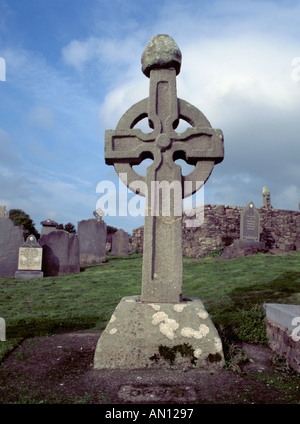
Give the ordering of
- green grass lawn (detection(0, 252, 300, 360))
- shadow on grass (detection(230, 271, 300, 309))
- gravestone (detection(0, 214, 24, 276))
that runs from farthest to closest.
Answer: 1. gravestone (detection(0, 214, 24, 276))
2. shadow on grass (detection(230, 271, 300, 309))
3. green grass lawn (detection(0, 252, 300, 360))

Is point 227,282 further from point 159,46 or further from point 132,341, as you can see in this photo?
point 159,46

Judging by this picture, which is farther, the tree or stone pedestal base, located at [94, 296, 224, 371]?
the tree

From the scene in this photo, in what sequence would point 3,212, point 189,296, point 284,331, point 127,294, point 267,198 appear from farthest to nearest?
point 267,198, point 3,212, point 127,294, point 189,296, point 284,331

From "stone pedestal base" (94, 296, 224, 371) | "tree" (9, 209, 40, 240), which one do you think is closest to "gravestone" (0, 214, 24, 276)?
"stone pedestal base" (94, 296, 224, 371)

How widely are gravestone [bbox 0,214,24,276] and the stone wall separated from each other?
8.92 m

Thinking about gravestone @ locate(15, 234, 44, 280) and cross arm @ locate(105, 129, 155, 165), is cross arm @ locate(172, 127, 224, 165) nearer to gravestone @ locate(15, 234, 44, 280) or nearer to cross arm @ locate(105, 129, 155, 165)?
cross arm @ locate(105, 129, 155, 165)

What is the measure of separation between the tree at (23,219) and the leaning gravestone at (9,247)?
1882cm

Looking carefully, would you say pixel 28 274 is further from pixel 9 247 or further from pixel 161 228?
pixel 161 228

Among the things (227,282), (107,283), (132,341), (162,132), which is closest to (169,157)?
(162,132)

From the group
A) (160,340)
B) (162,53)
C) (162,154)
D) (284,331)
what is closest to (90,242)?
(162,154)

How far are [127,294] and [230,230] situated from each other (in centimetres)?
1047

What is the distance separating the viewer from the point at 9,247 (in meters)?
11.9

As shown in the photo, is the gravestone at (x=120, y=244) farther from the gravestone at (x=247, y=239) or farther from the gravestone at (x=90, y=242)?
the gravestone at (x=247, y=239)

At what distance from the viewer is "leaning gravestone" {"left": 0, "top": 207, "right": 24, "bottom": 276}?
466 inches
